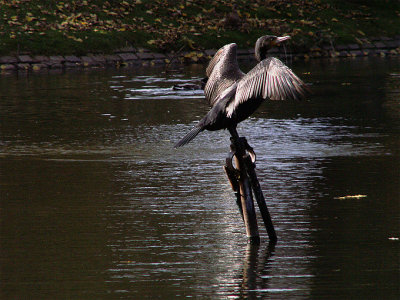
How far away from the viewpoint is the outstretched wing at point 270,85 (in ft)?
25.1

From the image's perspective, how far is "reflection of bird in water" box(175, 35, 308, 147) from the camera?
777 centimetres

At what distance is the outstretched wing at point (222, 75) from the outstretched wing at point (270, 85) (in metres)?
0.85

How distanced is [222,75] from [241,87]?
3.62ft

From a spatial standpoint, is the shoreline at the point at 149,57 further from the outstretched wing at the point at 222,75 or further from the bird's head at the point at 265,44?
the bird's head at the point at 265,44

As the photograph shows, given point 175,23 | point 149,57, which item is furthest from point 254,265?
point 175,23

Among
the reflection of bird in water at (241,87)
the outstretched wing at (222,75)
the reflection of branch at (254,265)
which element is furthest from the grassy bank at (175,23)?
the reflection of branch at (254,265)

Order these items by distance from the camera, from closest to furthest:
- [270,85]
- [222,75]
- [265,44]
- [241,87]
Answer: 1. [270,85]
2. [241,87]
3. [265,44]
4. [222,75]

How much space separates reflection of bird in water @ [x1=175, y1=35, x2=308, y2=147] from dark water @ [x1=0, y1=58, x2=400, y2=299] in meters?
1.27

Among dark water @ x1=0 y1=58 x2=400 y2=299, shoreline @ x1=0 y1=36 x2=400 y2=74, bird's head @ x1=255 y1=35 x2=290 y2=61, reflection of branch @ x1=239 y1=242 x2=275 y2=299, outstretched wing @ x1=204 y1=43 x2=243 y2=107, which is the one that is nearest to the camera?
reflection of branch @ x1=239 y1=242 x2=275 y2=299

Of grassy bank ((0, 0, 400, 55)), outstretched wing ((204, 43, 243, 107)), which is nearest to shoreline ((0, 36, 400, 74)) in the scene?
grassy bank ((0, 0, 400, 55))

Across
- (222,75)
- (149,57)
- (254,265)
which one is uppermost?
(222,75)

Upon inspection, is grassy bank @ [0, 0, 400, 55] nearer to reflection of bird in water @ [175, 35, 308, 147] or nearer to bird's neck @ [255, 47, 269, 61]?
reflection of bird in water @ [175, 35, 308, 147]

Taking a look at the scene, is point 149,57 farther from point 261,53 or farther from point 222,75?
point 261,53

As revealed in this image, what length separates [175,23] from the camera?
43.9 meters
